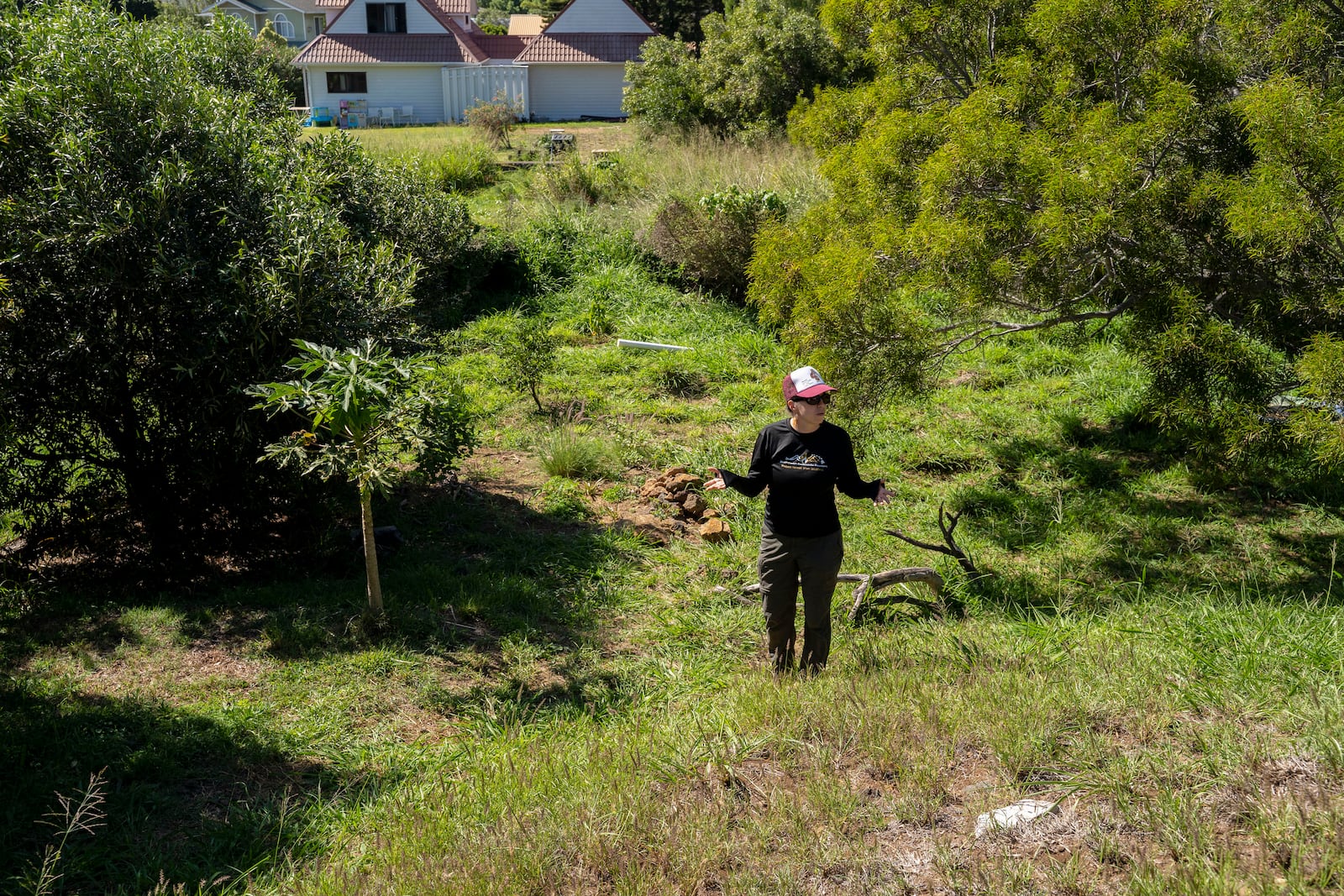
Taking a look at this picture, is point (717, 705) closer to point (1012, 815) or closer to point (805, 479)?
point (805, 479)

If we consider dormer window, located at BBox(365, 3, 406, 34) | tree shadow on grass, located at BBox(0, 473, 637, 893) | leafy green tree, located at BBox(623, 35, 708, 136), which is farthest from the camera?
dormer window, located at BBox(365, 3, 406, 34)

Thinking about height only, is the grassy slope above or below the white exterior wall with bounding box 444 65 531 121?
below

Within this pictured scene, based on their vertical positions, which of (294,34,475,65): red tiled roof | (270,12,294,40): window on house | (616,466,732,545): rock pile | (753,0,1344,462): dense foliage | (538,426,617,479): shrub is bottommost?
(616,466,732,545): rock pile

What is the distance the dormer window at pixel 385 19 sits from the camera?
1502 inches

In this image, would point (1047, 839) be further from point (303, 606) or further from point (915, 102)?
point (915, 102)

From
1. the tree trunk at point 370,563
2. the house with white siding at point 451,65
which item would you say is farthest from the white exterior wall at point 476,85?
the tree trunk at point 370,563

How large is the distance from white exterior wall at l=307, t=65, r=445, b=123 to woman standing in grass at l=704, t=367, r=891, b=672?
3524cm

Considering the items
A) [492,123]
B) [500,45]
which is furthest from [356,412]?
[500,45]

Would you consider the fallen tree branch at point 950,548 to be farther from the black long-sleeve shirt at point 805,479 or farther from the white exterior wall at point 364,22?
the white exterior wall at point 364,22

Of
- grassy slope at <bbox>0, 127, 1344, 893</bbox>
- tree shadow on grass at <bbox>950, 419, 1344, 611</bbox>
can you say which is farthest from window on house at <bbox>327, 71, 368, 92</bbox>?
tree shadow on grass at <bbox>950, 419, 1344, 611</bbox>

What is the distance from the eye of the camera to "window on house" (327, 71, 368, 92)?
124 feet

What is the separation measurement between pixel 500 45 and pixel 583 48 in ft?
20.0

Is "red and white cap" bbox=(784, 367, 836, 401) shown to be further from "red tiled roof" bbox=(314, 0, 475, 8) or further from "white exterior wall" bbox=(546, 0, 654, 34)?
"red tiled roof" bbox=(314, 0, 475, 8)

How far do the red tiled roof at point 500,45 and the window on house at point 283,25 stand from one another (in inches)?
523
